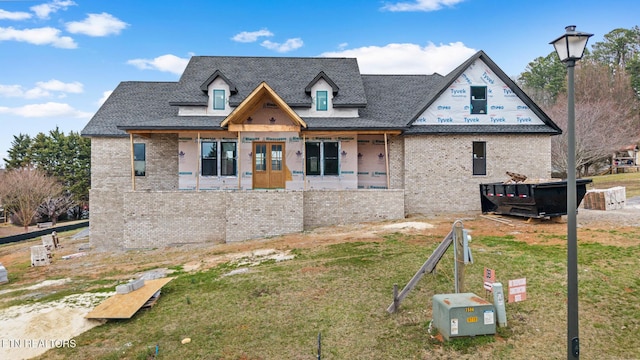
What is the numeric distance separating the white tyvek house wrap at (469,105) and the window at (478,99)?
0.16 metres

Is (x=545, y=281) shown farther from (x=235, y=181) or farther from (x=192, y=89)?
(x=192, y=89)

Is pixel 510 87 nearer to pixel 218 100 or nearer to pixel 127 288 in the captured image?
pixel 218 100

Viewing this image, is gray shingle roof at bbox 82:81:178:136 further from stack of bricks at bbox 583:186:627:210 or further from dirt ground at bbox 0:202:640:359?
stack of bricks at bbox 583:186:627:210

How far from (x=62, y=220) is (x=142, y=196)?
34.4m

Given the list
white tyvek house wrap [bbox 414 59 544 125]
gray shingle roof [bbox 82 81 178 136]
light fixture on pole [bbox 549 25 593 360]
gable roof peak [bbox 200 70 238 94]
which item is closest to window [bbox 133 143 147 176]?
gray shingle roof [bbox 82 81 178 136]

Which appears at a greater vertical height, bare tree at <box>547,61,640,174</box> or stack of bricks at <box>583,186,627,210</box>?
bare tree at <box>547,61,640,174</box>

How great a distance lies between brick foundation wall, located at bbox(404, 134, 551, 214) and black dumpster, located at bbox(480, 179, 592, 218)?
3.00 meters

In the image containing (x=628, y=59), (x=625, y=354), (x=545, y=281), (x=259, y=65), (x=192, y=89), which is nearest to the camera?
(x=625, y=354)

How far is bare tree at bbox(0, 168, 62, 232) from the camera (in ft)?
111

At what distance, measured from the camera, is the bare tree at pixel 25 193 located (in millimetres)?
33750

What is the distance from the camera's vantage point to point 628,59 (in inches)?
1884

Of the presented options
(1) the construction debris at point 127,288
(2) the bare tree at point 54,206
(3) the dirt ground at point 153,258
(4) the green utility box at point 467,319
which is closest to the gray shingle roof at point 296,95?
(3) the dirt ground at point 153,258

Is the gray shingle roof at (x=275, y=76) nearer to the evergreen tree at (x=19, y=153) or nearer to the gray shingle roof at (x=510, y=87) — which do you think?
the gray shingle roof at (x=510, y=87)

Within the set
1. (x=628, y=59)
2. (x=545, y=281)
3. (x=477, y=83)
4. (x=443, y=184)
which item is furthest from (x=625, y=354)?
(x=628, y=59)
